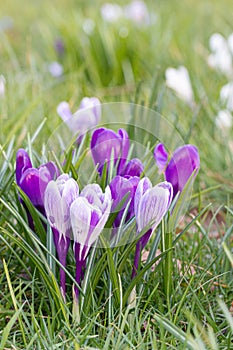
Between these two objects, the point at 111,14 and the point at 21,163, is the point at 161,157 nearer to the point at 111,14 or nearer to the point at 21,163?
the point at 21,163

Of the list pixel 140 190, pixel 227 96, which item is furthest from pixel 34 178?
pixel 227 96

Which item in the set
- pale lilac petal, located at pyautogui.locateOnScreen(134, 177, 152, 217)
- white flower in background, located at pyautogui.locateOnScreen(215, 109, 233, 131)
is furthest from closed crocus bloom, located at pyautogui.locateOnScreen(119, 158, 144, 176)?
Answer: white flower in background, located at pyautogui.locateOnScreen(215, 109, 233, 131)

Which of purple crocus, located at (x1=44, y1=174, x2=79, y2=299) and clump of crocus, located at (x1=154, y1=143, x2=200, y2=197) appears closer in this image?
purple crocus, located at (x1=44, y1=174, x2=79, y2=299)

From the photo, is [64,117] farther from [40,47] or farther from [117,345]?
[40,47]

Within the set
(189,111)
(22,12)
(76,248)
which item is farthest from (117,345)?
(22,12)

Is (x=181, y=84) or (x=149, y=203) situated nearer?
(x=149, y=203)

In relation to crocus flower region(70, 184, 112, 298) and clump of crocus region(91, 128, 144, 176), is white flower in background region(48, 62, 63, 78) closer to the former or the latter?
→ clump of crocus region(91, 128, 144, 176)
